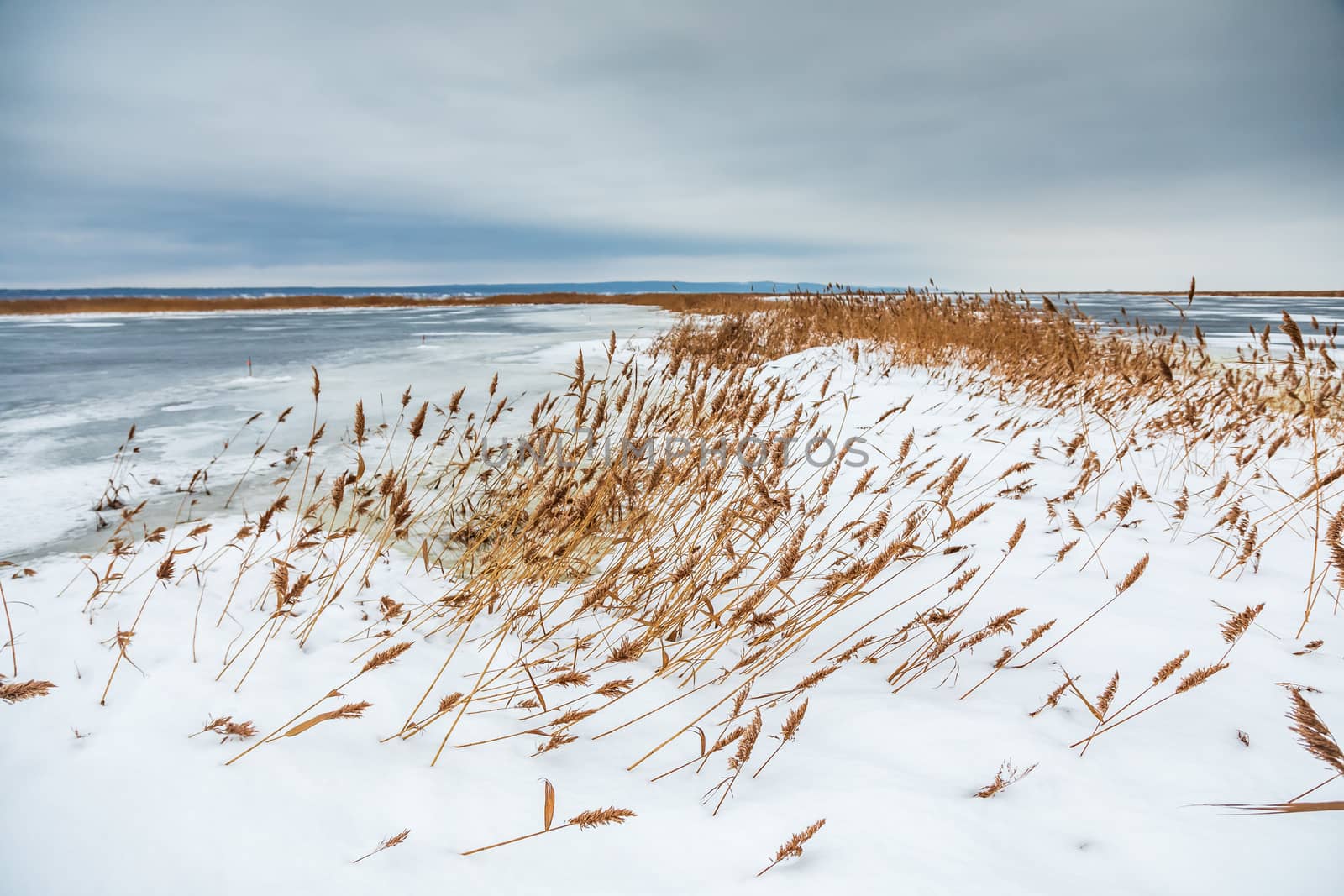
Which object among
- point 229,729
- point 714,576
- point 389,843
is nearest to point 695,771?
point 389,843

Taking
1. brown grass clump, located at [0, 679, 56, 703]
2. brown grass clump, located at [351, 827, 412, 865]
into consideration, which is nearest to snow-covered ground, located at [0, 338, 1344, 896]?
brown grass clump, located at [351, 827, 412, 865]

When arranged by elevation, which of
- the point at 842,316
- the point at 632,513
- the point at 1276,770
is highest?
the point at 842,316

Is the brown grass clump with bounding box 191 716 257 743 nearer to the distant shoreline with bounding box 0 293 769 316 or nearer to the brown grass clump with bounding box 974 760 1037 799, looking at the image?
the brown grass clump with bounding box 974 760 1037 799

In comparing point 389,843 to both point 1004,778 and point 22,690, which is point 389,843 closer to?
point 22,690

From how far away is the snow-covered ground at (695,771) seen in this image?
1.22 m

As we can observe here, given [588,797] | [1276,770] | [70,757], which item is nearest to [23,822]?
[70,757]

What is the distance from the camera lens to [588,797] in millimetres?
1481

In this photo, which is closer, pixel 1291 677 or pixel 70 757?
pixel 70 757

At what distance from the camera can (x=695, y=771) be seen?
1593 millimetres

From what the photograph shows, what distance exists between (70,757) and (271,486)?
3.09m

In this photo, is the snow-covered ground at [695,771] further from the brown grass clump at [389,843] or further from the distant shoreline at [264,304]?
the distant shoreline at [264,304]

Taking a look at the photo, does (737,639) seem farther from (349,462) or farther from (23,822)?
(349,462)

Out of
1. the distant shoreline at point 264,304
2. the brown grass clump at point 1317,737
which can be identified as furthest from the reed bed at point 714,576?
the distant shoreline at point 264,304

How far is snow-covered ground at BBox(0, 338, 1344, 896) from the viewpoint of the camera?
122 cm
